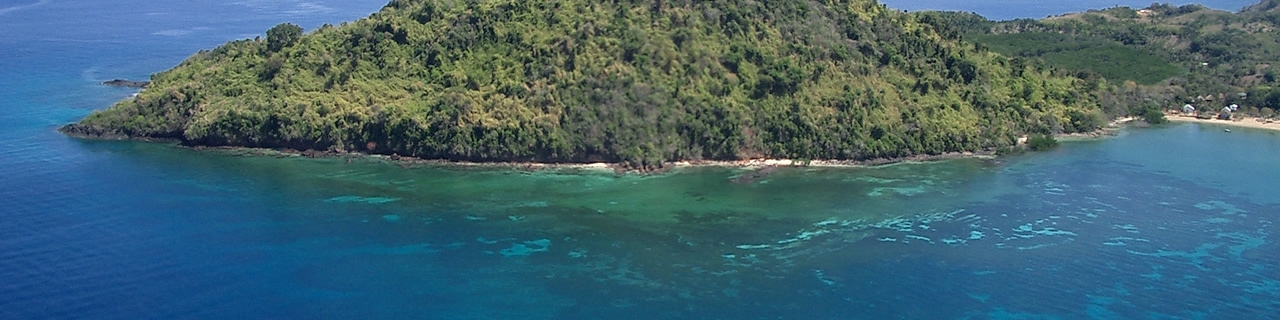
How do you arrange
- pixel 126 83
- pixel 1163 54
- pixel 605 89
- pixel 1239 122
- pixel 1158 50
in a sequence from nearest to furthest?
pixel 605 89
pixel 1239 122
pixel 126 83
pixel 1163 54
pixel 1158 50

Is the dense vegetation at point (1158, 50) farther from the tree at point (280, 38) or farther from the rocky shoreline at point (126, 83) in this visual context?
the rocky shoreline at point (126, 83)

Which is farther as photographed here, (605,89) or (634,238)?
(605,89)

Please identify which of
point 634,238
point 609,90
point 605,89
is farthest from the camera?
point 605,89

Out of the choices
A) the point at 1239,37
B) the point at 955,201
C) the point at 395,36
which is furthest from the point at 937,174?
the point at 1239,37

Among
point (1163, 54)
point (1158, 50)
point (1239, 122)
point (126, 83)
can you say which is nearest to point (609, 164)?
point (126, 83)

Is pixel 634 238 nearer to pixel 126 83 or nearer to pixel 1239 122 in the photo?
pixel 1239 122

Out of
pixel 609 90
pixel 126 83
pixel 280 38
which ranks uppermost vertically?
pixel 280 38

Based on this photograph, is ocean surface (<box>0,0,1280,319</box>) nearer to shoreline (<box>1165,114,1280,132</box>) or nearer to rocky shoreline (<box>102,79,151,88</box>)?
shoreline (<box>1165,114,1280,132</box>)
